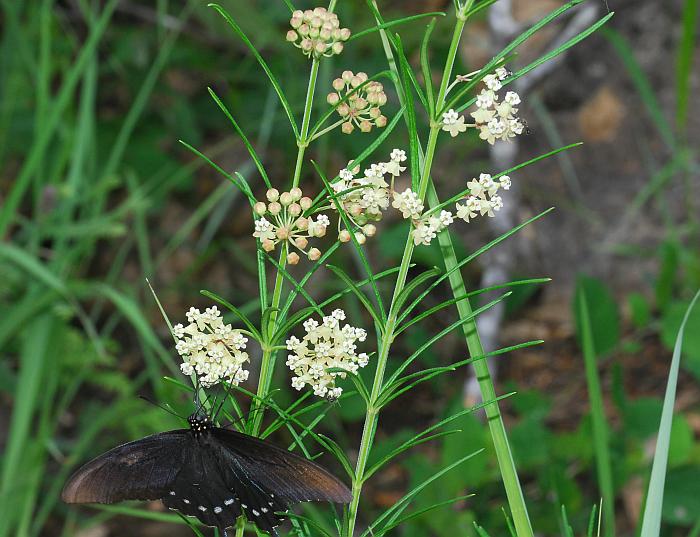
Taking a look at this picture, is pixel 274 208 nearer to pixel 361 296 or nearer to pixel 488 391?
pixel 361 296

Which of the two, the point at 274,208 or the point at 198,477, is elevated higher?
the point at 274,208

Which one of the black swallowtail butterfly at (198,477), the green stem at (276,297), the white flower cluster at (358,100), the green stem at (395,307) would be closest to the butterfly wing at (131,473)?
the black swallowtail butterfly at (198,477)

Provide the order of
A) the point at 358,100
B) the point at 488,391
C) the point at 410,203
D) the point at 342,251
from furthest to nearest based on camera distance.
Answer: the point at 342,251, the point at 488,391, the point at 358,100, the point at 410,203

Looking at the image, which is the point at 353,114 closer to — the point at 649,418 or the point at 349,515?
the point at 349,515

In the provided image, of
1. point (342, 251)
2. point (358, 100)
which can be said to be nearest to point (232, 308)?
point (358, 100)

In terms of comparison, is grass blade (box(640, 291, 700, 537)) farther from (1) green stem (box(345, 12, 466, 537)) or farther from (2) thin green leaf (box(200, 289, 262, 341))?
(2) thin green leaf (box(200, 289, 262, 341))

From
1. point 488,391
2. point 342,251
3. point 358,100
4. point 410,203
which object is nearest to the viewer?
point 410,203

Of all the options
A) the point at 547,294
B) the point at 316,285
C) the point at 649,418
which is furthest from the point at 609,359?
the point at 316,285
